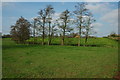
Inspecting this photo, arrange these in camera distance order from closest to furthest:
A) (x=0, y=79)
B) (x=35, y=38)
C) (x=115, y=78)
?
1. (x=0, y=79)
2. (x=115, y=78)
3. (x=35, y=38)

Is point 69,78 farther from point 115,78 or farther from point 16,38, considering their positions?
point 16,38

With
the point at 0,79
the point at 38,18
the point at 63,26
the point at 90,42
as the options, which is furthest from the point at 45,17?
the point at 0,79

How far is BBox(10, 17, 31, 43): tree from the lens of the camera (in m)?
27.1

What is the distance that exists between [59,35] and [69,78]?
77.2 ft

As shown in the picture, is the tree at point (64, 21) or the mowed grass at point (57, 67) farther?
the tree at point (64, 21)

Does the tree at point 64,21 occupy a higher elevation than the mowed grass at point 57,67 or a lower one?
higher

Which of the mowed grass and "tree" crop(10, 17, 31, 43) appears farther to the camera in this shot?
"tree" crop(10, 17, 31, 43)

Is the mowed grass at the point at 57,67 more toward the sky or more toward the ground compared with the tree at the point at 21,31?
more toward the ground

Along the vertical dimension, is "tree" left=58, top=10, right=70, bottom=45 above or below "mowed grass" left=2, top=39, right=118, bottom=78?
above

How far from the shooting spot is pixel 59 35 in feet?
92.8

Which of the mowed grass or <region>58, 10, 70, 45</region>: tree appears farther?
<region>58, 10, 70, 45</region>: tree

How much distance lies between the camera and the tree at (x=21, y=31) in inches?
1068

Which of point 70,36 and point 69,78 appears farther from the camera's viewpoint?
point 70,36

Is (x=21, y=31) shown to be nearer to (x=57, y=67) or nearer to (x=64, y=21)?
(x=64, y=21)
